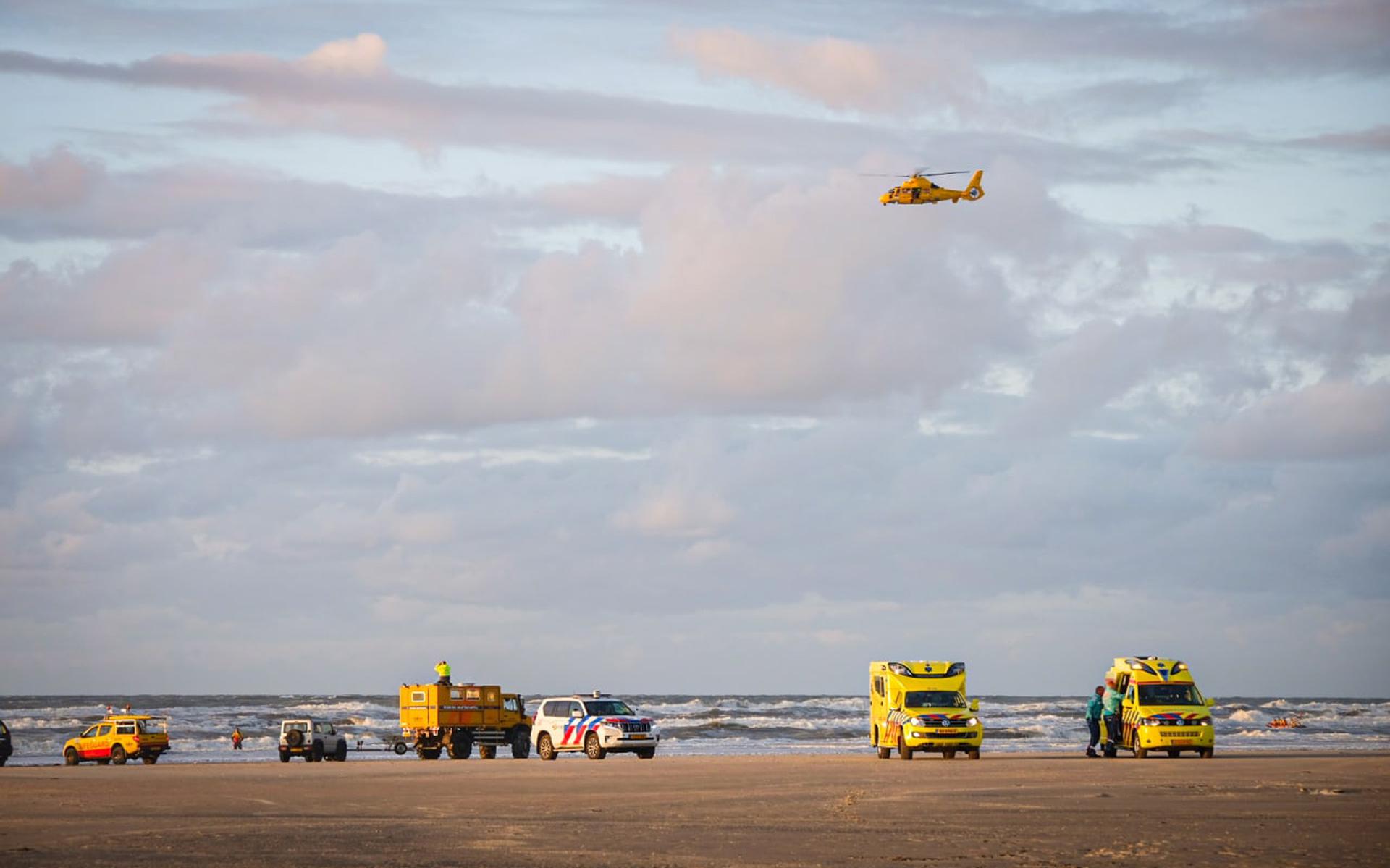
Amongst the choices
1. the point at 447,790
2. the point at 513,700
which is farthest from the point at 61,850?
the point at 513,700

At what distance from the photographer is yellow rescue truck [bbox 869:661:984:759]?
38281 mm

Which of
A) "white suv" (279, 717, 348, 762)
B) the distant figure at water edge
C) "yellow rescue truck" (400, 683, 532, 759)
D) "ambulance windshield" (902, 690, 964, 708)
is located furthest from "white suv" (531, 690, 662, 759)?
the distant figure at water edge

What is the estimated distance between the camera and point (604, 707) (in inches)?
1694

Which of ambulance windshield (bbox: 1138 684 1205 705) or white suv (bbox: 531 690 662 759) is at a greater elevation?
ambulance windshield (bbox: 1138 684 1205 705)

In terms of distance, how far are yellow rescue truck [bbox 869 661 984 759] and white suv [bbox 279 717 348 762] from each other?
53.9ft

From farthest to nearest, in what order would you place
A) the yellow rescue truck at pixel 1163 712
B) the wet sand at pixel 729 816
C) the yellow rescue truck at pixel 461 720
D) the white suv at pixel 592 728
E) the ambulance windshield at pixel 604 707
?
the yellow rescue truck at pixel 461 720
the ambulance windshield at pixel 604 707
the white suv at pixel 592 728
the yellow rescue truck at pixel 1163 712
the wet sand at pixel 729 816

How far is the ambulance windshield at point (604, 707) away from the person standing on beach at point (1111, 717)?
1258 cm

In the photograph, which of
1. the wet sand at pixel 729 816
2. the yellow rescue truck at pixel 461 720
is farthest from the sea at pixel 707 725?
the wet sand at pixel 729 816

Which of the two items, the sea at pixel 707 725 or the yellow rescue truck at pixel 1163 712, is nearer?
the yellow rescue truck at pixel 1163 712

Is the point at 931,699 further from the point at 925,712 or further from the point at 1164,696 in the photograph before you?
the point at 1164,696

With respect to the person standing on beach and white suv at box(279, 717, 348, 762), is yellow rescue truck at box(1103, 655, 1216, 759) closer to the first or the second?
the person standing on beach

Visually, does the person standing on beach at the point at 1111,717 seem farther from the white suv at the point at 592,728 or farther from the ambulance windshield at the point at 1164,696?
the white suv at the point at 592,728

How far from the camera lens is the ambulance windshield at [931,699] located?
38.8 metres

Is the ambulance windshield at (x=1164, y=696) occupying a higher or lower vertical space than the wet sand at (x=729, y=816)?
higher
